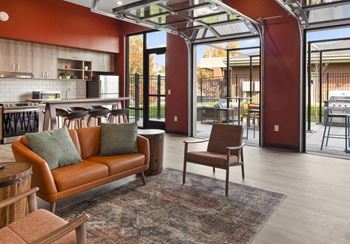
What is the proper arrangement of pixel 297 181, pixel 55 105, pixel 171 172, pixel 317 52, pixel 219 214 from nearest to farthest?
1. pixel 219 214
2. pixel 297 181
3. pixel 171 172
4. pixel 55 105
5. pixel 317 52

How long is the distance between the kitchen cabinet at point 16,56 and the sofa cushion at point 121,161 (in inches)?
185

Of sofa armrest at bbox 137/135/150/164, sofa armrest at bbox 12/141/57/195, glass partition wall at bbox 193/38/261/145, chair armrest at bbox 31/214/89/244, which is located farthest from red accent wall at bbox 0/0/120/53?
chair armrest at bbox 31/214/89/244

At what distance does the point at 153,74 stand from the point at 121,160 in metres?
5.68

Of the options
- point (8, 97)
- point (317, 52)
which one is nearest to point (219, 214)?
point (8, 97)

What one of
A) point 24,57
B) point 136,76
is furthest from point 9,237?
point 136,76

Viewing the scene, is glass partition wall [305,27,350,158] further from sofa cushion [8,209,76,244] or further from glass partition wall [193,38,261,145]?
sofa cushion [8,209,76,244]

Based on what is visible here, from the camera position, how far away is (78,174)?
10.0 ft

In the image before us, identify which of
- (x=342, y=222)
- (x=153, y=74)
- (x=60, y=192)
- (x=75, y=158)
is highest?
(x=153, y=74)

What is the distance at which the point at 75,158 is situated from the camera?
11.0ft

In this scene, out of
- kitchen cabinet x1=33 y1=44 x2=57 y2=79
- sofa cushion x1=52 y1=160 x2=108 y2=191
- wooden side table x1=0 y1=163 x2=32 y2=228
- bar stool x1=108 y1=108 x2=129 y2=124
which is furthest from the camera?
kitchen cabinet x1=33 y1=44 x2=57 y2=79

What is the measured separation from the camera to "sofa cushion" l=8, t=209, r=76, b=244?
1708 millimetres

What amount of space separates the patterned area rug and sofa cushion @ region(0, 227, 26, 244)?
0.83 m

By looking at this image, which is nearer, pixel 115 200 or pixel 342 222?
pixel 342 222

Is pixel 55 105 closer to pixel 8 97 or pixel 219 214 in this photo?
pixel 8 97
